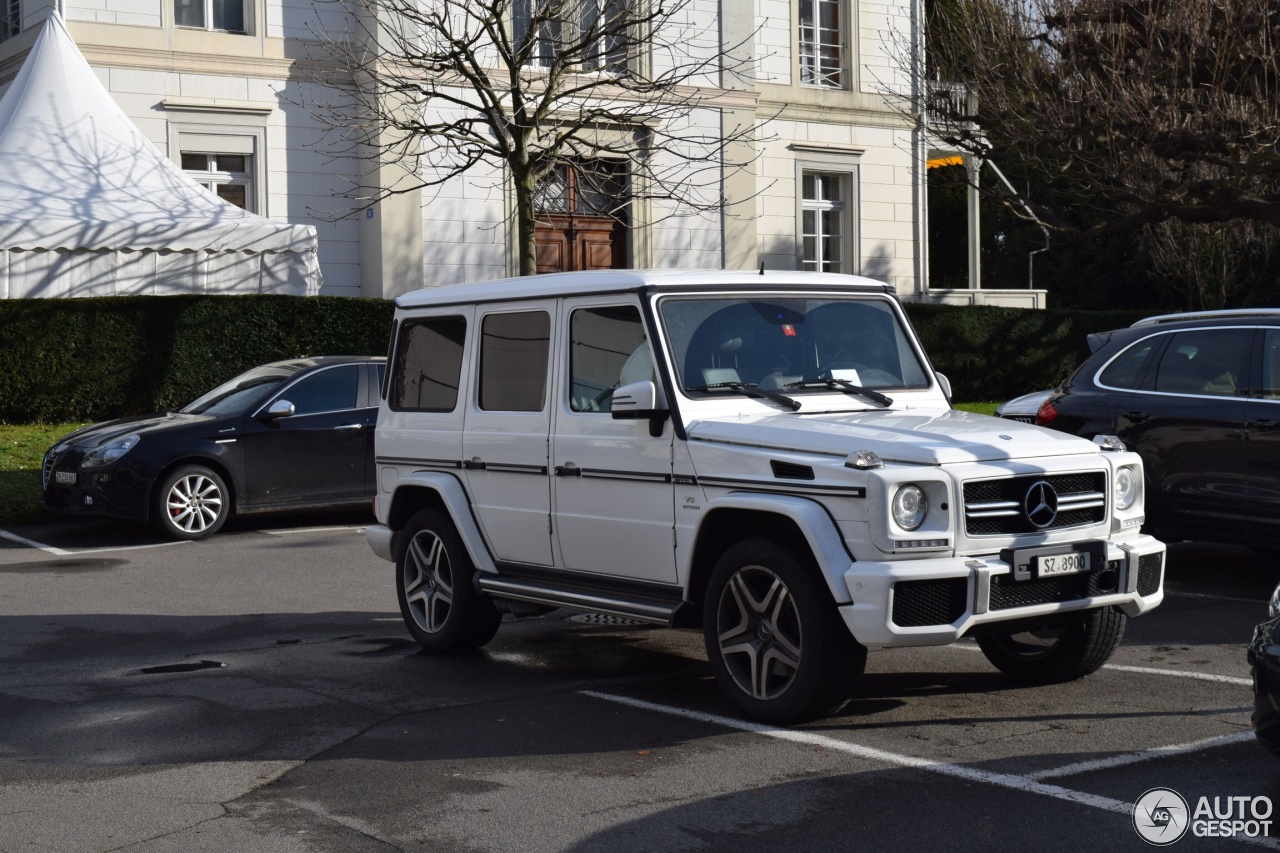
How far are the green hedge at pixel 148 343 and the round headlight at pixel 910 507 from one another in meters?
14.1

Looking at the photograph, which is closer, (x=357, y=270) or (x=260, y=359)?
(x=260, y=359)

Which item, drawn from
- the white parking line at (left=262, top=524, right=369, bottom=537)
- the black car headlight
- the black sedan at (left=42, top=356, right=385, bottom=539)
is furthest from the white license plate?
the black car headlight

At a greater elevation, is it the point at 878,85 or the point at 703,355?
the point at 878,85

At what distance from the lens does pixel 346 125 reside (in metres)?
24.7

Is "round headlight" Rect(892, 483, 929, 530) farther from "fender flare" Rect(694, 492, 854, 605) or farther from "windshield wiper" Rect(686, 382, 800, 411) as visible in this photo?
"windshield wiper" Rect(686, 382, 800, 411)

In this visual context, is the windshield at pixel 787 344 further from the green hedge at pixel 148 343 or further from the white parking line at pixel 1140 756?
the green hedge at pixel 148 343

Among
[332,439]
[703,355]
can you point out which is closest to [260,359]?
[332,439]

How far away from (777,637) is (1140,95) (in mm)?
17783

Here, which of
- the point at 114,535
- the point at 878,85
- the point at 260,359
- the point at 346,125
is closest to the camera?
the point at 114,535

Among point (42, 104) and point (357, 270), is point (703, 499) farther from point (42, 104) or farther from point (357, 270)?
point (357, 270)

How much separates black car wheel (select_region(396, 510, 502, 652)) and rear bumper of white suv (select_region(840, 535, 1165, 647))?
279 centimetres

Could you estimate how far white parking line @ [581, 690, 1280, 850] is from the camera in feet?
17.5

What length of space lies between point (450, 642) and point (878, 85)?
80.8 ft

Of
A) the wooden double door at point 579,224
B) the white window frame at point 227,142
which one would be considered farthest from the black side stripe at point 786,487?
the wooden double door at point 579,224
